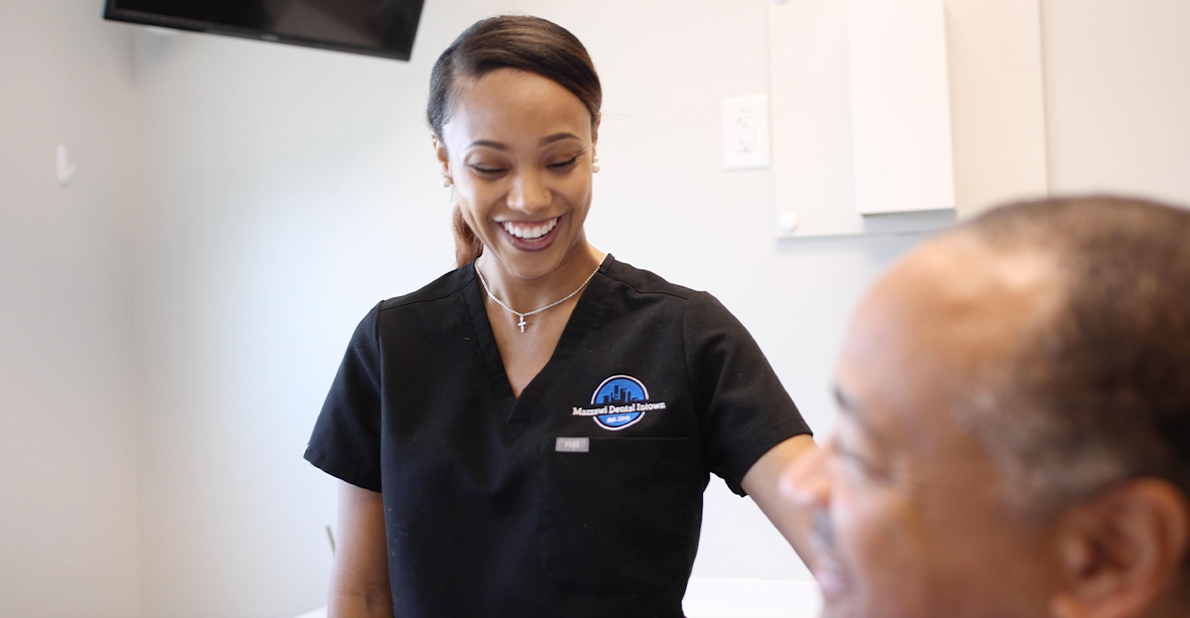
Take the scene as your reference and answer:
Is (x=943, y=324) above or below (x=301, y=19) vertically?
below

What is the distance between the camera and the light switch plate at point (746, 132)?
1.93 metres

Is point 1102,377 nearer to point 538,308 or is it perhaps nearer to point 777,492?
point 777,492

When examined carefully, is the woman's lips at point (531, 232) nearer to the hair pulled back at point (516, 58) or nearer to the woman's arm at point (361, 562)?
the hair pulled back at point (516, 58)

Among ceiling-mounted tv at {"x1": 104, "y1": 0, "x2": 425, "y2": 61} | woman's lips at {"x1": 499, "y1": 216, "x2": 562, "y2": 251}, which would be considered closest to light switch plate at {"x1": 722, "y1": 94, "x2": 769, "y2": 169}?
ceiling-mounted tv at {"x1": 104, "y1": 0, "x2": 425, "y2": 61}

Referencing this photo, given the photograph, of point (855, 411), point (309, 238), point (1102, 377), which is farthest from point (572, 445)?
point (309, 238)

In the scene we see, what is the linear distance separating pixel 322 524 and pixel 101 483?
1.80 feet

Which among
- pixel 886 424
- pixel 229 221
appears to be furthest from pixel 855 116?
pixel 229 221

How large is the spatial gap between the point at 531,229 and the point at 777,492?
0.40m

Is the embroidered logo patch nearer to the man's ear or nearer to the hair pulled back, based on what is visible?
the hair pulled back

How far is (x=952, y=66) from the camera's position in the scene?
1815 millimetres

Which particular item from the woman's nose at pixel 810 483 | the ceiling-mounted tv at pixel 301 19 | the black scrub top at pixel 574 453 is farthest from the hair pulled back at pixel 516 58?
the ceiling-mounted tv at pixel 301 19

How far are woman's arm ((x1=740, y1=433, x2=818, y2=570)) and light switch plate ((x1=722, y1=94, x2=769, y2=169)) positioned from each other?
1.03m

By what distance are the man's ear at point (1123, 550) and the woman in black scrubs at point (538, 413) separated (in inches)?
21.8

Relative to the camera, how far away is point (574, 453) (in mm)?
1071
